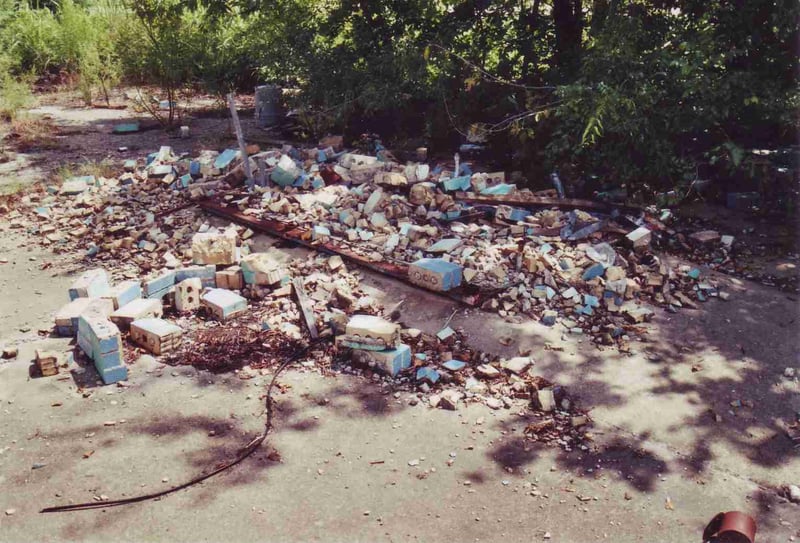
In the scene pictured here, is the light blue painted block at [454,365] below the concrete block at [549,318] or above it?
below

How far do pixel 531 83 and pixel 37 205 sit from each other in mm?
6173

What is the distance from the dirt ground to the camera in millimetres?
3418

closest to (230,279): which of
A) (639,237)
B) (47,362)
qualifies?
(47,362)

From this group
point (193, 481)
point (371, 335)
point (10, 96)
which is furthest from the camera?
point (10, 96)

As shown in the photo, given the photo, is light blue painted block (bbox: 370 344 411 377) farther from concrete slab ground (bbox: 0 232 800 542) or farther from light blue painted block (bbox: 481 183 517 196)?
light blue painted block (bbox: 481 183 517 196)

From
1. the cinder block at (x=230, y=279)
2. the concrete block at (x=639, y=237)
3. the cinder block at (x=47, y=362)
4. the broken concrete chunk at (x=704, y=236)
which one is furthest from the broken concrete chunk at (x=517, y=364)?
the cinder block at (x=47, y=362)

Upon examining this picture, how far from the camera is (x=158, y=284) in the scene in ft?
18.3

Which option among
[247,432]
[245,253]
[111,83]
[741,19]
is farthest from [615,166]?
[111,83]

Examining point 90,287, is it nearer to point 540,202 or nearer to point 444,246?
point 444,246

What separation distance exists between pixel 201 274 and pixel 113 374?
141cm

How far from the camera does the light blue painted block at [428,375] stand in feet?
15.0

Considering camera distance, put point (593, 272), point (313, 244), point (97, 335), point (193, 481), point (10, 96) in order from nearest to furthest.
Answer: point (193, 481) → point (97, 335) → point (593, 272) → point (313, 244) → point (10, 96)

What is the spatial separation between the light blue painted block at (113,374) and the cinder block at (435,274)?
93.2 inches

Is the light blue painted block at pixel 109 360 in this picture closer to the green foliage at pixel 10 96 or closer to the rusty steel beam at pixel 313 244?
the rusty steel beam at pixel 313 244
